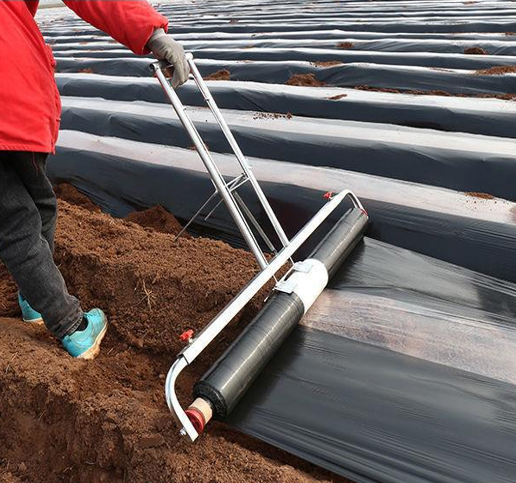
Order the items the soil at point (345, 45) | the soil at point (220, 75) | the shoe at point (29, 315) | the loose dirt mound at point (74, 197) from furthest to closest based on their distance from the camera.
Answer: the soil at point (345, 45) → the soil at point (220, 75) → the loose dirt mound at point (74, 197) → the shoe at point (29, 315)

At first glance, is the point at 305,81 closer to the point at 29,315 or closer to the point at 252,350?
the point at 29,315

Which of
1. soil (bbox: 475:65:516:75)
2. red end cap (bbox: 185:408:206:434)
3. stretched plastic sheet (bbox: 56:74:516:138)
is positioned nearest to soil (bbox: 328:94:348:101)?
stretched plastic sheet (bbox: 56:74:516:138)

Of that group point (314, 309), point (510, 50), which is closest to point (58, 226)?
point (314, 309)

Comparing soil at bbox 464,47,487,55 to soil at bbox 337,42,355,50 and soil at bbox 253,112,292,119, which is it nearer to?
soil at bbox 337,42,355,50

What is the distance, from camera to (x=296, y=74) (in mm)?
3758

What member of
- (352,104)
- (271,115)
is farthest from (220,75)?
(352,104)

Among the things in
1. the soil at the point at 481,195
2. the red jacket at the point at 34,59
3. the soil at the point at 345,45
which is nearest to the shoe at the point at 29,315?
the red jacket at the point at 34,59

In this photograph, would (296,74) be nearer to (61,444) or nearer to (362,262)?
(362,262)

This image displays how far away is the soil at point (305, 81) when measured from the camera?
3604mm

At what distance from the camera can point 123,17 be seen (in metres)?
1.53

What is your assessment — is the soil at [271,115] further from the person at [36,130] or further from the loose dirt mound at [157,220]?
the person at [36,130]

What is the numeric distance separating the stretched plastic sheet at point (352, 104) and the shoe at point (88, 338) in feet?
6.27

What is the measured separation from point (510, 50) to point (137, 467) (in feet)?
12.9

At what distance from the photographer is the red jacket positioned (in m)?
1.36
